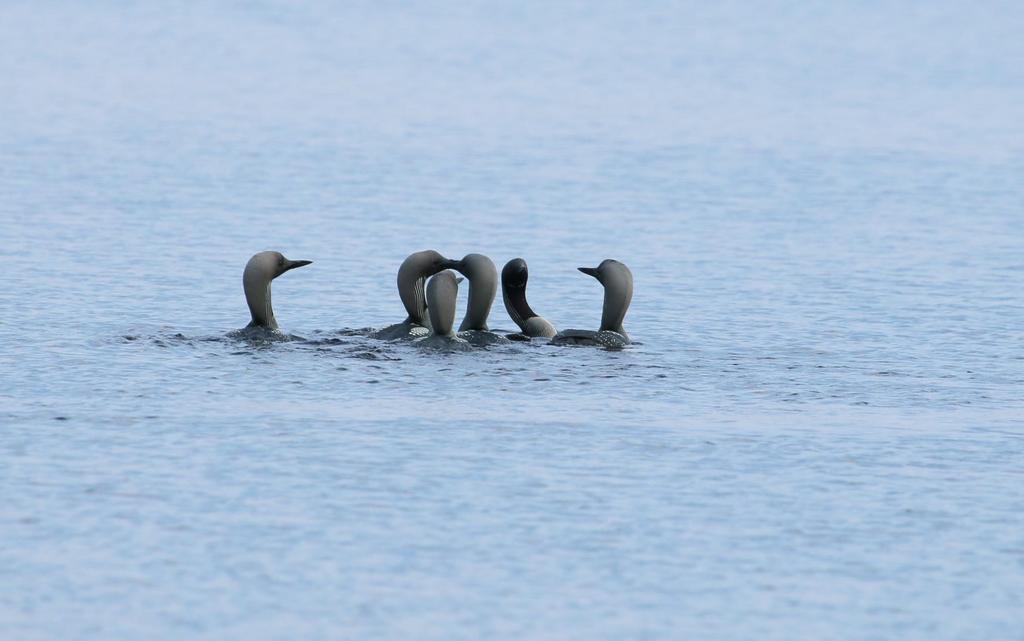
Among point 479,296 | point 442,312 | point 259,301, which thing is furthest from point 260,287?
point 479,296

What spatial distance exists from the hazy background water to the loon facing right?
393 millimetres

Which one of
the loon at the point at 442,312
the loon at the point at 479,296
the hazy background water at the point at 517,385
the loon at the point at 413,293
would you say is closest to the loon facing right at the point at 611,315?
the hazy background water at the point at 517,385

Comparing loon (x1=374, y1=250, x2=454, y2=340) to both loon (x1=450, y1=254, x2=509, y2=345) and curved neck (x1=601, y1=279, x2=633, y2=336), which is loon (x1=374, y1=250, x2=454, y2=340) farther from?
curved neck (x1=601, y1=279, x2=633, y2=336)

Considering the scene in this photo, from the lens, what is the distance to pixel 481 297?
16.5m

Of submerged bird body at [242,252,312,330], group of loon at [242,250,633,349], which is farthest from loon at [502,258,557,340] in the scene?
submerged bird body at [242,252,312,330]

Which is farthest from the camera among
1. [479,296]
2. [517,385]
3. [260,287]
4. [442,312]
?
[479,296]

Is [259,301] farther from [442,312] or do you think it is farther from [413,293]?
[442,312]

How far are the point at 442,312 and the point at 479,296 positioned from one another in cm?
64

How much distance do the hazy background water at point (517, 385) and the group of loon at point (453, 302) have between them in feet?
1.33

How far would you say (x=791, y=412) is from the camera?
14.2 metres

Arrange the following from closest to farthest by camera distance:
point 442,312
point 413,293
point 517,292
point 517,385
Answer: point 517,385, point 442,312, point 413,293, point 517,292

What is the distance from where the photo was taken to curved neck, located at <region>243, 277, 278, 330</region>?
1625 cm

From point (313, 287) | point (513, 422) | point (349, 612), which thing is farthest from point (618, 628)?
point (313, 287)

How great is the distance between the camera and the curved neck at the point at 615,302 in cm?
1662
